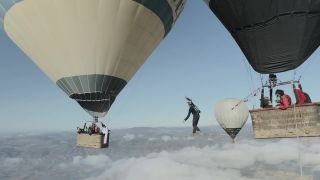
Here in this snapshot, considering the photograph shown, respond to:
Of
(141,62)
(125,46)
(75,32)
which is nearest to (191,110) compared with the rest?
(141,62)

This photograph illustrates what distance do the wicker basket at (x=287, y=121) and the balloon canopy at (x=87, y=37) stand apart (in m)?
8.57

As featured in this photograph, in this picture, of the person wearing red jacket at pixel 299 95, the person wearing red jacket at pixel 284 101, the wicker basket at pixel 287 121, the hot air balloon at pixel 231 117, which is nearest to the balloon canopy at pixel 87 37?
the wicker basket at pixel 287 121

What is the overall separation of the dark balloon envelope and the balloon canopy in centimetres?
519

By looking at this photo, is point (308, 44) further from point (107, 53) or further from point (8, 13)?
point (8, 13)

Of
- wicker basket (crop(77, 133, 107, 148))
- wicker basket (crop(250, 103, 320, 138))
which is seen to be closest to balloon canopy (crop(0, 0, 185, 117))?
wicker basket (crop(77, 133, 107, 148))

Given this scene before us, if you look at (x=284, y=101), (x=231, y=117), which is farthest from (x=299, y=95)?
(x=231, y=117)

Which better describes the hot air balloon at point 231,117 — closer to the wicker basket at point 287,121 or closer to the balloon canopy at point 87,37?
the balloon canopy at point 87,37

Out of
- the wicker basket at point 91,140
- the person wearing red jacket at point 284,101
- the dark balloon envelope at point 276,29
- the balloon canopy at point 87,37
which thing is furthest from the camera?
the wicker basket at point 91,140

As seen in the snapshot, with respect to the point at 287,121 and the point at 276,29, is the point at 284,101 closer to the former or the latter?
the point at 287,121

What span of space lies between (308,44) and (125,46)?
31.2ft

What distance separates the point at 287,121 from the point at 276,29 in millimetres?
4190

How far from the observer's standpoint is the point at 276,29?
18047mm

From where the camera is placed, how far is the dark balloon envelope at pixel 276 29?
17.6 meters

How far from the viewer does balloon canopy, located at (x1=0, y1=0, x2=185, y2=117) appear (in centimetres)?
2145
